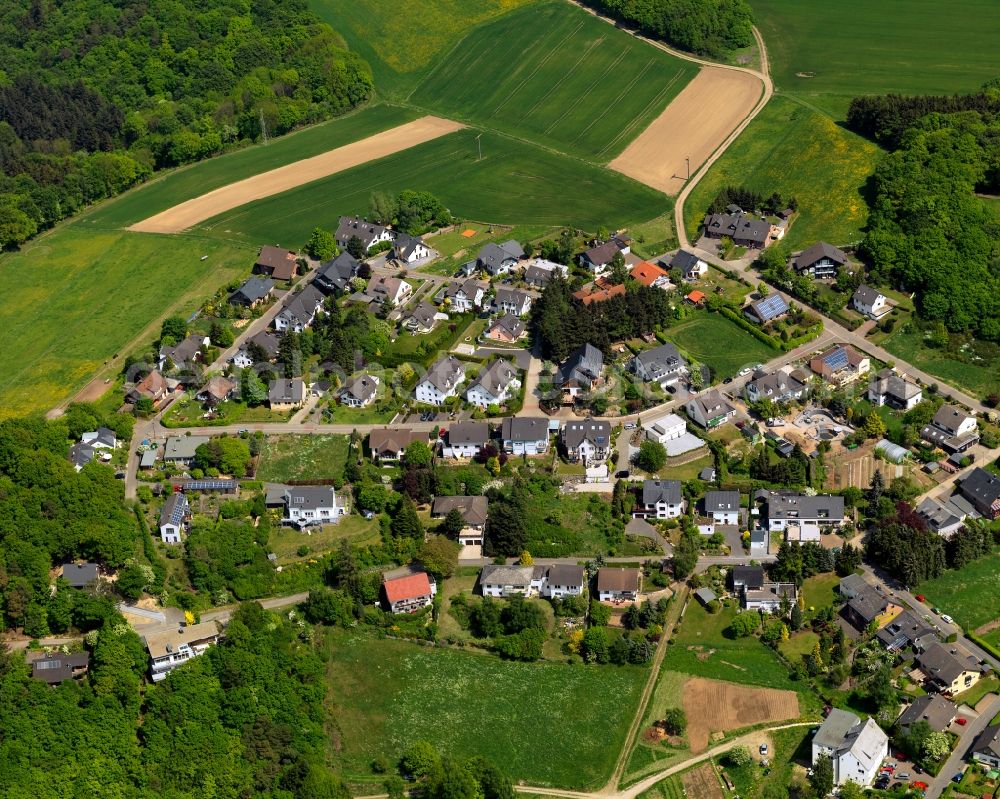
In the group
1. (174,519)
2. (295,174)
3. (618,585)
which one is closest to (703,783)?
(618,585)

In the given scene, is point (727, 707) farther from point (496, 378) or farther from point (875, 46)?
point (875, 46)

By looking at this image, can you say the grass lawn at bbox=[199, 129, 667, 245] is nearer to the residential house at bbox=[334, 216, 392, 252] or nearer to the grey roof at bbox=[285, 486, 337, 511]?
the residential house at bbox=[334, 216, 392, 252]

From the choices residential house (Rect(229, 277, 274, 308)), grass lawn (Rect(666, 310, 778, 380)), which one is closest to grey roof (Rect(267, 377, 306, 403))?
residential house (Rect(229, 277, 274, 308))

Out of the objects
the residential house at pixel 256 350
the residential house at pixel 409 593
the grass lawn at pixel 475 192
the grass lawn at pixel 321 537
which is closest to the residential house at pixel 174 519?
the grass lawn at pixel 321 537

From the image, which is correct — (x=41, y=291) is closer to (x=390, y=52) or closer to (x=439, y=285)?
(x=439, y=285)

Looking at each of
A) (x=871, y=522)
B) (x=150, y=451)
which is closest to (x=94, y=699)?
(x=150, y=451)

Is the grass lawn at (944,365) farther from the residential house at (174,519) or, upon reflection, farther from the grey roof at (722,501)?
the residential house at (174,519)
